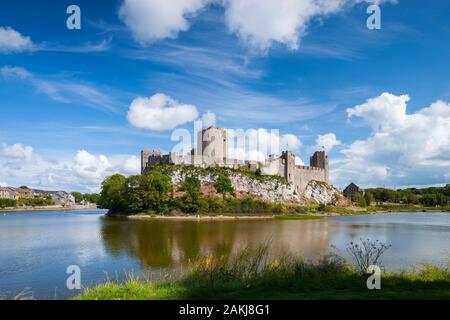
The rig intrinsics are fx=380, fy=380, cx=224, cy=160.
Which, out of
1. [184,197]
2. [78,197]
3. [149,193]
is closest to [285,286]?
[184,197]

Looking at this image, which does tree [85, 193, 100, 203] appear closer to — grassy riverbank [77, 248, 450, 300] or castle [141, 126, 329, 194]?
castle [141, 126, 329, 194]

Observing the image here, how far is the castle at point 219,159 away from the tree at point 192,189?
1159 cm

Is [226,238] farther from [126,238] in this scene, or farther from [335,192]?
[335,192]

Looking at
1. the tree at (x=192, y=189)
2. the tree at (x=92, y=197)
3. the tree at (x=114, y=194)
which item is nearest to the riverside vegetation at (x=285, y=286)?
the tree at (x=192, y=189)

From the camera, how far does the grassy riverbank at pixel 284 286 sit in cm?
903

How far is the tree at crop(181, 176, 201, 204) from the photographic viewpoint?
59.8m

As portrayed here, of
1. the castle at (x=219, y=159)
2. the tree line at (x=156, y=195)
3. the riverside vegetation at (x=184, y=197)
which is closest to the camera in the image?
the tree line at (x=156, y=195)

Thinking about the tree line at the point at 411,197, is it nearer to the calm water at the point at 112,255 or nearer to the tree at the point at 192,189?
the tree at the point at 192,189

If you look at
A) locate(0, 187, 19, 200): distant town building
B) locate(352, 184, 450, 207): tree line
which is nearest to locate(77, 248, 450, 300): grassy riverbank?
locate(352, 184, 450, 207): tree line

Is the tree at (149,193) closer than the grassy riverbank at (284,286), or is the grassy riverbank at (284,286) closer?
the grassy riverbank at (284,286)

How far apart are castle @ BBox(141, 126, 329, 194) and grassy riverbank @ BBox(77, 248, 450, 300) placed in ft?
224

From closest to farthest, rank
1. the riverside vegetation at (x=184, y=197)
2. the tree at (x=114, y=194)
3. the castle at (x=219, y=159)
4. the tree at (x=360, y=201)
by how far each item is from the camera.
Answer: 1. the riverside vegetation at (x=184, y=197)
2. the tree at (x=114, y=194)
3. the castle at (x=219, y=159)
4. the tree at (x=360, y=201)

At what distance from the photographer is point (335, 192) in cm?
10081

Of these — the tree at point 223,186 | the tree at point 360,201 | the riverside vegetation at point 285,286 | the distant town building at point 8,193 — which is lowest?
the tree at point 360,201
